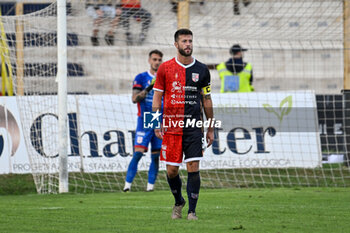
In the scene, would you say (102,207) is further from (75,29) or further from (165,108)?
(75,29)

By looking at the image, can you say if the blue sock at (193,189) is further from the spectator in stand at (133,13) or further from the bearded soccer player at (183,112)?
the spectator in stand at (133,13)

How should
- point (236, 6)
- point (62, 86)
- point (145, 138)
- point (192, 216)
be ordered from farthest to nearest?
point (236, 6) → point (145, 138) → point (62, 86) → point (192, 216)

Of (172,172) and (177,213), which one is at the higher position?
(172,172)

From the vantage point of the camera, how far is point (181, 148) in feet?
26.2

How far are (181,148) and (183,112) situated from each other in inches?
15.7

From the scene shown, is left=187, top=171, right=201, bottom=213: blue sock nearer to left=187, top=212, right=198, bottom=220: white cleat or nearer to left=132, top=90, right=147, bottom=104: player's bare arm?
left=187, top=212, right=198, bottom=220: white cleat

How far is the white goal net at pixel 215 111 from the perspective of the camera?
14.4m

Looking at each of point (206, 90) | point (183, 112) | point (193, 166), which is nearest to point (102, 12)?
point (206, 90)

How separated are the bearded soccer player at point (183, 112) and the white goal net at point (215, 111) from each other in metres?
5.69

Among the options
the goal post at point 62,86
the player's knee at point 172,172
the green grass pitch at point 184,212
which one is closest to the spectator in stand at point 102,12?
the goal post at point 62,86

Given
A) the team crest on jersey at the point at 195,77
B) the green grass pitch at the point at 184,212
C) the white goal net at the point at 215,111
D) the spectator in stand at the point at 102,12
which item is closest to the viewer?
the green grass pitch at the point at 184,212

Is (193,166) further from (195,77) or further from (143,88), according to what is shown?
(143,88)

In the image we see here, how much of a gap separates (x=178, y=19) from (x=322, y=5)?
10.6 feet

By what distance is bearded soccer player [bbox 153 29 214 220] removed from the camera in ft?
26.1
